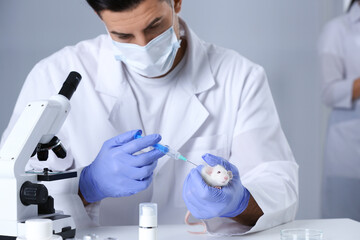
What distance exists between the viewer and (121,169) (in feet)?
5.16

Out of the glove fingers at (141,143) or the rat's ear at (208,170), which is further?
the glove fingers at (141,143)

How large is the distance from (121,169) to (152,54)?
1.49ft

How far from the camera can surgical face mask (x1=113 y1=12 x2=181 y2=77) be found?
5.89 ft

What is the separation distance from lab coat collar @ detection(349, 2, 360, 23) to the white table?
180 centimetres

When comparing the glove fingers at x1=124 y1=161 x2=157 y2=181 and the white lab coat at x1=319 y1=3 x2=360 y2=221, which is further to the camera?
the white lab coat at x1=319 y1=3 x2=360 y2=221

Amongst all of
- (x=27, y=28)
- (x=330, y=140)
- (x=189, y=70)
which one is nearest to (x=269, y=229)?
(x=189, y=70)

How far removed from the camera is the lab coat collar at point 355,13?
10.3ft

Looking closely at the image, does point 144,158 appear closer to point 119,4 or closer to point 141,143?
point 141,143

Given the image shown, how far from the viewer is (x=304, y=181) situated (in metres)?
3.39

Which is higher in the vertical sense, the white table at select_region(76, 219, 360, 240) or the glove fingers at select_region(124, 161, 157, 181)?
the glove fingers at select_region(124, 161, 157, 181)

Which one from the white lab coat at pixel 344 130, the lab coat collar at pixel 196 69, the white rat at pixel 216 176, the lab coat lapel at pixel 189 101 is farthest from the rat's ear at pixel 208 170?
the white lab coat at pixel 344 130

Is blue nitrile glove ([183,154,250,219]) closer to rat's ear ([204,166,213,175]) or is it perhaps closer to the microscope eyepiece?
rat's ear ([204,166,213,175])

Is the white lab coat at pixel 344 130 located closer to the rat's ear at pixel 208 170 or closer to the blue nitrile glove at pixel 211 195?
the blue nitrile glove at pixel 211 195

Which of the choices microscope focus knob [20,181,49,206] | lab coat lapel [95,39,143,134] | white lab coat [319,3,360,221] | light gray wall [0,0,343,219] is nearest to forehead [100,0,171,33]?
lab coat lapel [95,39,143,134]
